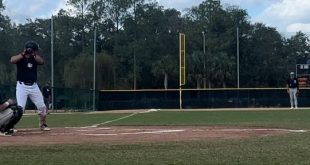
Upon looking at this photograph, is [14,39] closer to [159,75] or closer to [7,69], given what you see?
[7,69]

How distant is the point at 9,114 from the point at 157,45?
7021 centimetres

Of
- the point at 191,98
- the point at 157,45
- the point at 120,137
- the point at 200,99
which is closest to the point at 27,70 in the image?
the point at 120,137

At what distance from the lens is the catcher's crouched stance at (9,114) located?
40.4 ft

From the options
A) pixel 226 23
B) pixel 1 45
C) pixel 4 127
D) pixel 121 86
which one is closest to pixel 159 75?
pixel 121 86

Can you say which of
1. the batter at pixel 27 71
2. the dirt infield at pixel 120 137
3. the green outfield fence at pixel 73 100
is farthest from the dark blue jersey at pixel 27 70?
the green outfield fence at pixel 73 100

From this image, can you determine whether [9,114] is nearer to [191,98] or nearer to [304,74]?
[191,98]

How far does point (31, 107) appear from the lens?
38.8 metres

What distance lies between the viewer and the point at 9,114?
40.6 feet

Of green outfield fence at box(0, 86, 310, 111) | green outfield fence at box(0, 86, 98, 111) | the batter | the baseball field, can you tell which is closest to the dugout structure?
green outfield fence at box(0, 86, 310, 111)

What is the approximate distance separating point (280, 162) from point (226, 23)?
78.6 m

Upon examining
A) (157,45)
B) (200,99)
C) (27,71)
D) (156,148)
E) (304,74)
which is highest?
(157,45)

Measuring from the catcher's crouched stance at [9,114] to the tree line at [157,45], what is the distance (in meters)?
61.3

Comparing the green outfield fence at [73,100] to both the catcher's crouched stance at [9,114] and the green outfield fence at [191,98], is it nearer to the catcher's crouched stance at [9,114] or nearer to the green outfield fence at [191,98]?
the green outfield fence at [191,98]

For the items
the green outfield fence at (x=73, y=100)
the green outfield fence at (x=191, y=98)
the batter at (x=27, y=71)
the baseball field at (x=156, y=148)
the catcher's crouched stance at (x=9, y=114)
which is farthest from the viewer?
the green outfield fence at (x=191, y=98)
